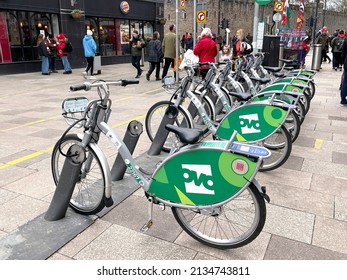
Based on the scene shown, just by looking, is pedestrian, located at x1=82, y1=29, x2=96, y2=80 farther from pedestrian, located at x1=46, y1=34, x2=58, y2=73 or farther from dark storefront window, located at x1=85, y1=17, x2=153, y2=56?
dark storefront window, located at x1=85, y1=17, x2=153, y2=56

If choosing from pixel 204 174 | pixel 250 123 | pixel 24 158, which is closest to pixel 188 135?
pixel 204 174

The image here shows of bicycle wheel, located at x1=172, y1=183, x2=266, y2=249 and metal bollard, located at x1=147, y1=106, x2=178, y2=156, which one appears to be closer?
bicycle wheel, located at x1=172, y1=183, x2=266, y2=249

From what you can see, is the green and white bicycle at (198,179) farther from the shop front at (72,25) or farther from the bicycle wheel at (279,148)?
the shop front at (72,25)

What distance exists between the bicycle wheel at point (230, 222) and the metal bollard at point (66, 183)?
2.92 feet

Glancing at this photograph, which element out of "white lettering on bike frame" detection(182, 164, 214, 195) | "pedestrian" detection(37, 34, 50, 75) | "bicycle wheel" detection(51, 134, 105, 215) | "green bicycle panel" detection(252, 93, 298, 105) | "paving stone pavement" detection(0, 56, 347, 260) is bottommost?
"paving stone pavement" detection(0, 56, 347, 260)

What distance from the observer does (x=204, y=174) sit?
240 cm

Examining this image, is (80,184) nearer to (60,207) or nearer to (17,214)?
(60,207)

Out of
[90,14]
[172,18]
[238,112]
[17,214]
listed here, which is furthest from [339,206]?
[172,18]

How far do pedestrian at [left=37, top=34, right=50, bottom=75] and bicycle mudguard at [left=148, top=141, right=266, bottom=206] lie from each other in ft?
40.8

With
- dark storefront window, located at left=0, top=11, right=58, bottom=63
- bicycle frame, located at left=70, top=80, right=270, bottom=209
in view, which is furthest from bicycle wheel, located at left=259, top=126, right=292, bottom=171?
dark storefront window, located at left=0, top=11, right=58, bottom=63

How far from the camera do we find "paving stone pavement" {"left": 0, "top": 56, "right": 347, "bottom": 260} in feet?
8.59

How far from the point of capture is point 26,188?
372 centimetres

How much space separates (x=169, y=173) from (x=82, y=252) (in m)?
0.94

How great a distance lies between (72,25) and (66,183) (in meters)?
14.4
